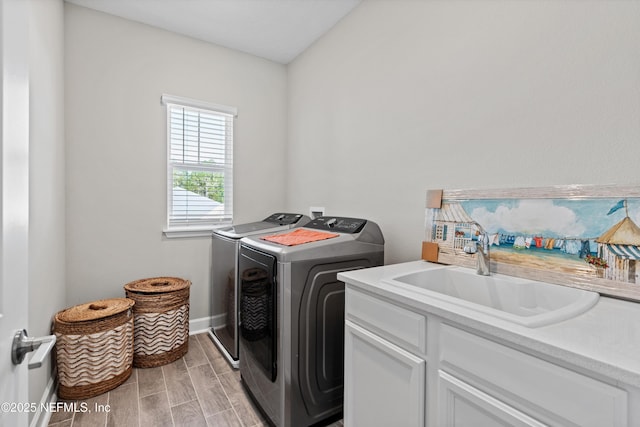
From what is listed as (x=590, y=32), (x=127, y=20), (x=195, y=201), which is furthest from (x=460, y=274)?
(x=127, y=20)

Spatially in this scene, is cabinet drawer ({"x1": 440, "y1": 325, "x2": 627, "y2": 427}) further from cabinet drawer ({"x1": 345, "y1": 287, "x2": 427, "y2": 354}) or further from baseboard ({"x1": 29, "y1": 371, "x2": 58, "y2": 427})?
baseboard ({"x1": 29, "y1": 371, "x2": 58, "y2": 427})

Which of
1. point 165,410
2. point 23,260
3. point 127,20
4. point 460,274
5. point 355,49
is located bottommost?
point 165,410

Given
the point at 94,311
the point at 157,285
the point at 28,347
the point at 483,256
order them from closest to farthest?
the point at 28,347, the point at 483,256, the point at 94,311, the point at 157,285

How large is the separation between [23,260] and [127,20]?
8.84 ft

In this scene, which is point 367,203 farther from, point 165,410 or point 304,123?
point 165,410

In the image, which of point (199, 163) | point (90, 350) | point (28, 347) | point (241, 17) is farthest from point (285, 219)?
point (28, 347)

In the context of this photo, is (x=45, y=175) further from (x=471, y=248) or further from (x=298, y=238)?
(x=471, y=248)

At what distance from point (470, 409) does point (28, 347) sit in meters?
1.13

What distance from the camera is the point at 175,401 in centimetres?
187

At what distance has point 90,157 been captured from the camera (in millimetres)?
2402

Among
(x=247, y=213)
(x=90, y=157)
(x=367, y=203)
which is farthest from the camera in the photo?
(x=247, y=213)

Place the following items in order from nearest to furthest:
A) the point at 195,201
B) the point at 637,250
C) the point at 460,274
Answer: the point at 637,250 → the point at 460,274 → the point at 195,201

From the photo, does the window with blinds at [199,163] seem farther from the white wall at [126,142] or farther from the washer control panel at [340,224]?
the washer control panel at [340,224]

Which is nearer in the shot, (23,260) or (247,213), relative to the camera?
(23,260)
